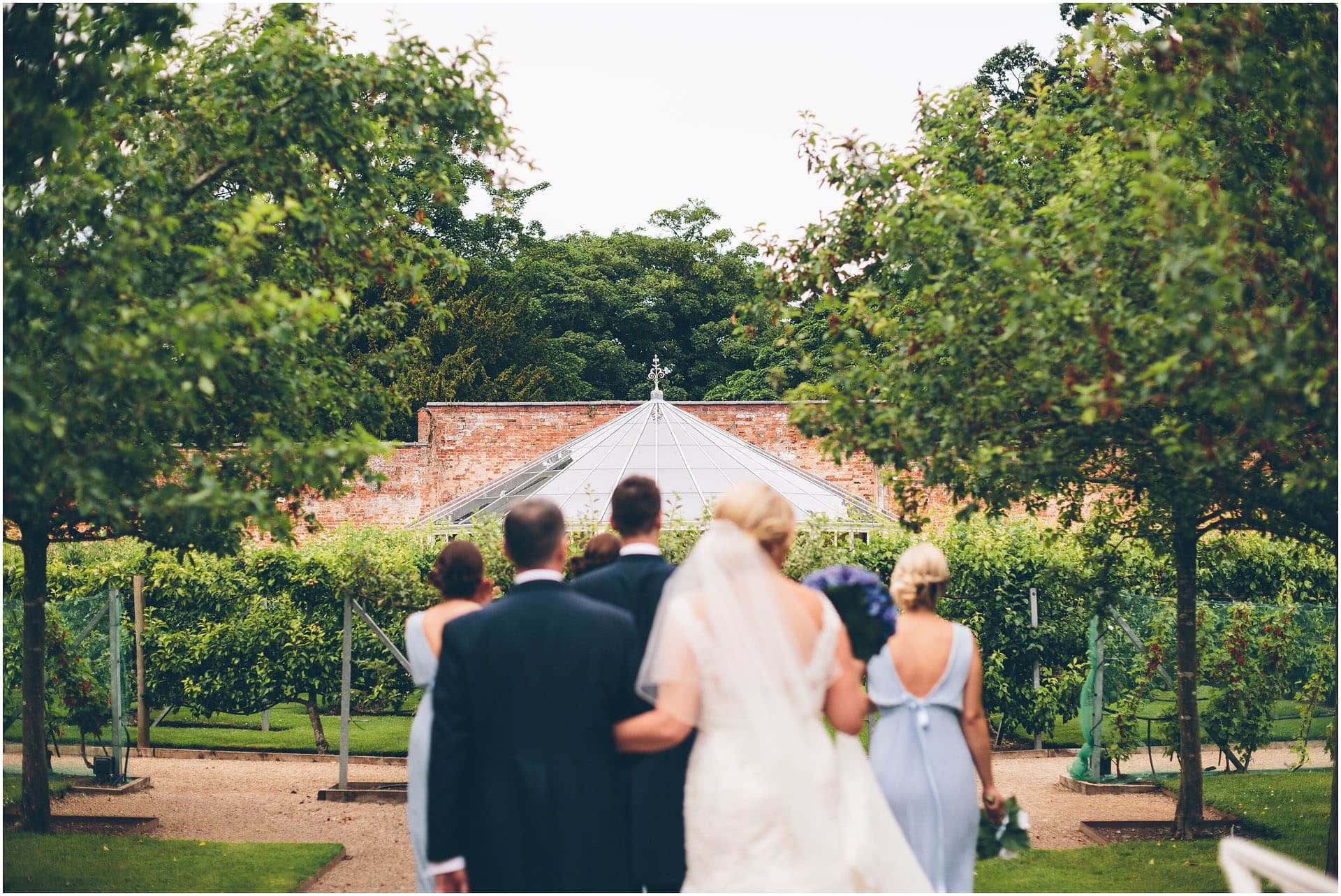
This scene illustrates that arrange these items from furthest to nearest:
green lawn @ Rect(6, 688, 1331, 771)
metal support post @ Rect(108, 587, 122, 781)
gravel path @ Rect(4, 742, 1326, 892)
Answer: green lawn @ Rect(6, 688, 1331, 771), metal support post @ Rect(108, 587, 122, 781), gravel path @ Rect(4, 742, 1326, 892)

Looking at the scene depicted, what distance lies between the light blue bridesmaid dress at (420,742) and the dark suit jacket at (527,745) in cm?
137

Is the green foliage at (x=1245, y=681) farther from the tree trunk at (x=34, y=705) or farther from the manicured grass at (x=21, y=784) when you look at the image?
the manicured grass at (x=21, y=784)

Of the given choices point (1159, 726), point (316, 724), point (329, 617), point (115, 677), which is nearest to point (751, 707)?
point (115, 677)

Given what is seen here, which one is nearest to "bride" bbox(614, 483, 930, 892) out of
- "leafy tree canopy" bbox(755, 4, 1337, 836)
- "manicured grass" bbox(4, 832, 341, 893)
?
"leafy tree canopy" bbox(755, 4, 1337, 836)

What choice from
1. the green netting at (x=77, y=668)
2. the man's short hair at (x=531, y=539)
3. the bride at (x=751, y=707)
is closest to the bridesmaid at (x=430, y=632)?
the man's short hair at (x=531, y=539)

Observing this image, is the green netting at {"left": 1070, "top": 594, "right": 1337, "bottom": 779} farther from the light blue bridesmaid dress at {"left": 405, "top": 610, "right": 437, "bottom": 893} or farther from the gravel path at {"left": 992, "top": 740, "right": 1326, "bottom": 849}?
the light blue bridesmaid dress at {"left": 405, "top": 610, "right": 437, "bottom": 893}

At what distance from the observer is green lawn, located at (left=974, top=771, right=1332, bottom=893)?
740 cm

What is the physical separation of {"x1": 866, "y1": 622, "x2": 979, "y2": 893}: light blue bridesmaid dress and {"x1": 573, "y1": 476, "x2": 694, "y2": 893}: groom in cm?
111

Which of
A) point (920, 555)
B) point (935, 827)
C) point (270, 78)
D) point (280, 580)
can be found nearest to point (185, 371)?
point (270, 78)

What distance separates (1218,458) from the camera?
18.3 feet

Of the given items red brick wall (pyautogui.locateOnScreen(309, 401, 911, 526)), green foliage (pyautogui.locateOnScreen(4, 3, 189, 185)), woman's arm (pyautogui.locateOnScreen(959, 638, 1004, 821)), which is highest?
green foliage (pyautogui.locateOnScreen(4, 3, 189, 185))

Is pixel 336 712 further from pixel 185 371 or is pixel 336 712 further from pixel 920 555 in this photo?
pixel 920 555

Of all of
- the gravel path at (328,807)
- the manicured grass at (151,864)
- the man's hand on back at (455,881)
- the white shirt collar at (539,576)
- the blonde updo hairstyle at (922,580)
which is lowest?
the gravel path at (328,807)

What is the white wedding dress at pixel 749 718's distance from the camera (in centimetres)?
383
